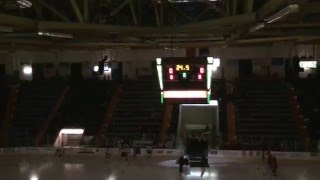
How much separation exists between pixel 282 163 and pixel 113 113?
1222 centimetres

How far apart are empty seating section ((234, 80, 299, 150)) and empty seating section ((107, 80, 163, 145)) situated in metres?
4.80

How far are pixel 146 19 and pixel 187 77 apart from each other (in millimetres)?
4486

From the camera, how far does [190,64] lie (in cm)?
1628

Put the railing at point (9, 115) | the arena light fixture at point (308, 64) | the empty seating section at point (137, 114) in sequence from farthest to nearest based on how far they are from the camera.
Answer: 1. the arena light fixture at point (308, 64)
2. the railing at point (9, 115)
3. the empty seating section at point (137, 114)

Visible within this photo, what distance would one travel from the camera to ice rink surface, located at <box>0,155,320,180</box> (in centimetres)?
1903

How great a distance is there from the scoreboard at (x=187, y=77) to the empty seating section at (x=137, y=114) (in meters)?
10.9

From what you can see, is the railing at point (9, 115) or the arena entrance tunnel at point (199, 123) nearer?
the arena entrance tunnel at point (199, 123)

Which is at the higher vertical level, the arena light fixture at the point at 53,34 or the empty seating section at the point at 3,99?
the arena light fixture at the point at 53,34

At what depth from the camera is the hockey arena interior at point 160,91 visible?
16.4m

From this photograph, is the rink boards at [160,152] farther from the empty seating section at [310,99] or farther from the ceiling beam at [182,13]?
the ceiling beam at [182,13]

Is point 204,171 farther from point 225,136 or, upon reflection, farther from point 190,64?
point 225,136

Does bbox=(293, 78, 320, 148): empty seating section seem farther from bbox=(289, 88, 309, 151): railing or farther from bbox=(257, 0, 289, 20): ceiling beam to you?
bbox=(257, 0, 289, 20): ceiling beam

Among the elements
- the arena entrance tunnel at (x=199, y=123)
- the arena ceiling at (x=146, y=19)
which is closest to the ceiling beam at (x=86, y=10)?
the arena ceiling at (x=146, y=19)

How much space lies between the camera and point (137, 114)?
3130cm
